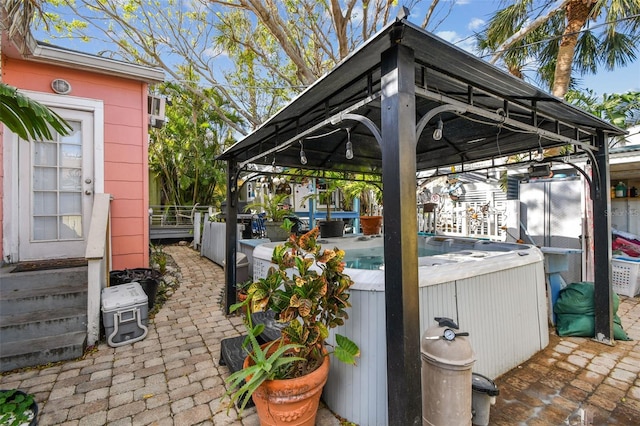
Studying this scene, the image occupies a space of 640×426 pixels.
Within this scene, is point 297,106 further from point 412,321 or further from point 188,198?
point 188,198

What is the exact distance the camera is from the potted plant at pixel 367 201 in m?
5.82

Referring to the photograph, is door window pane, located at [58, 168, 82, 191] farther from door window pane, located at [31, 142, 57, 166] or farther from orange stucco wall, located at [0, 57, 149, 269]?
orange stucco wall, located at [0, 57, 149, 269]

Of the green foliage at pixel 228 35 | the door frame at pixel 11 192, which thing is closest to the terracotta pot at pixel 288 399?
the door frame at pixel 11 192

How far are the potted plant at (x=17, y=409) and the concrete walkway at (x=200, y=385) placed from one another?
5.4 inches

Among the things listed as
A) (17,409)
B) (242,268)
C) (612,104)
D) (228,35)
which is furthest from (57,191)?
(612,104)

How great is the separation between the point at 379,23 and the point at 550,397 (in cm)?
833

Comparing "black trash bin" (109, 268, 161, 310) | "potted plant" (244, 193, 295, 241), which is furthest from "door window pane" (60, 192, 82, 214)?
"potted plant" (244, 193, 295, 241)

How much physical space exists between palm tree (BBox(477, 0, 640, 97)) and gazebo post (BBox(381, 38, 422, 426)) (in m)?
5.65

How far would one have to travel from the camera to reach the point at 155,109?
16.8 ft

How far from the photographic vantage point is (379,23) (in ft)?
24.6

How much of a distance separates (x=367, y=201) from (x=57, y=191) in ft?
25.8

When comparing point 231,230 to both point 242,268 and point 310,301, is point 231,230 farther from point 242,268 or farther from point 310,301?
point 310,301

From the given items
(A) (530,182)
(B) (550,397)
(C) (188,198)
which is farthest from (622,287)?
(C) (188,198)

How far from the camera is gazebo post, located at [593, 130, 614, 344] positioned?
3078 millimetres
